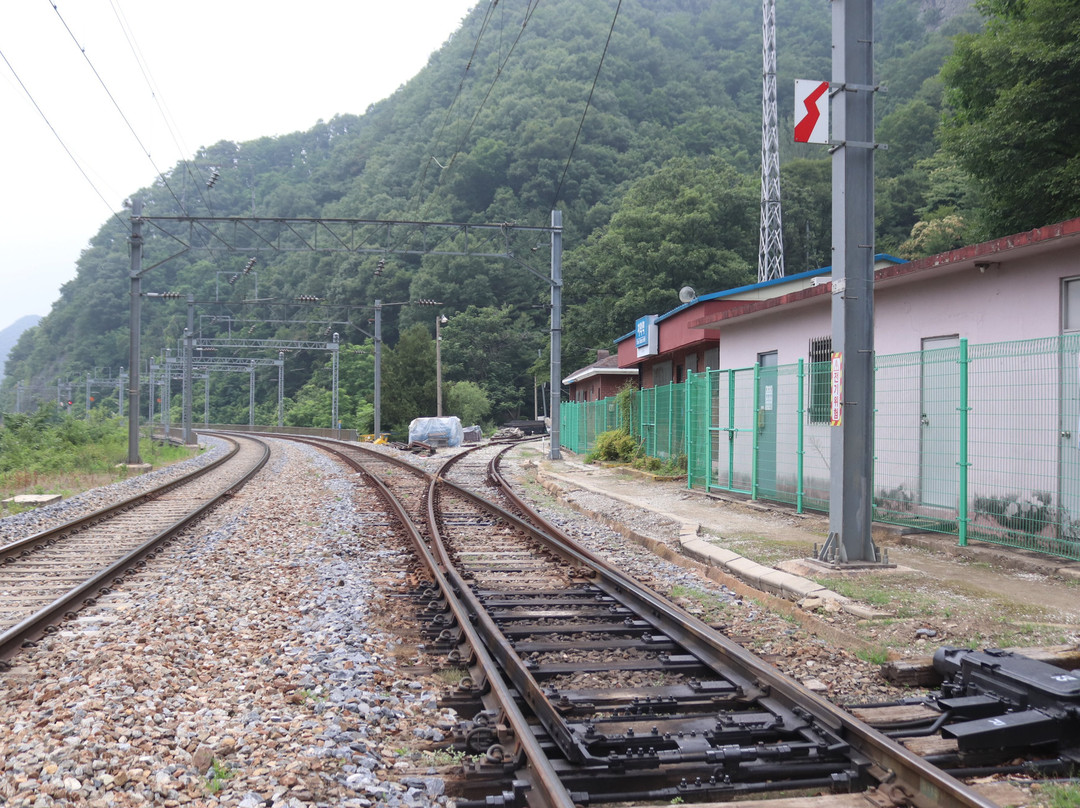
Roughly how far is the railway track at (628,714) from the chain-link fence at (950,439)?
4420mm

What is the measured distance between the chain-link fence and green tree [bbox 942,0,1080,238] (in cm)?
1269

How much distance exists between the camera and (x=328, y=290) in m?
67.1

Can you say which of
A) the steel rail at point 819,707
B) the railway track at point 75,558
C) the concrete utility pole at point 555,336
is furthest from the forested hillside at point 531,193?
the steel rail at point 819,707

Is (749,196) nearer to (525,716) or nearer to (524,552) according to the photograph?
(524,552)

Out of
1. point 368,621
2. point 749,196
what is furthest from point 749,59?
point 368,621

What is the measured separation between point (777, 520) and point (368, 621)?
24.2 ft

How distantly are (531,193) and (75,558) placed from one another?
66.7m

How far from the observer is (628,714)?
4594mm

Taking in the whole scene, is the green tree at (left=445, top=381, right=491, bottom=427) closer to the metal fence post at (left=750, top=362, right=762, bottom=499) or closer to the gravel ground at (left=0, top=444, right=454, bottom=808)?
the metal fence post at (left=750, top=362, right=762, bottom=499)

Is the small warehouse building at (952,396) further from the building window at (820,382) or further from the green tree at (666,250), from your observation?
the green tree at (666,250)

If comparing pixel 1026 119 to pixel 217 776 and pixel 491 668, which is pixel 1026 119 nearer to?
pixel 491 668

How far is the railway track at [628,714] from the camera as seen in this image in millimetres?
3662

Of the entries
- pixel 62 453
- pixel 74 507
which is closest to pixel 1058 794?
pixel 74 507

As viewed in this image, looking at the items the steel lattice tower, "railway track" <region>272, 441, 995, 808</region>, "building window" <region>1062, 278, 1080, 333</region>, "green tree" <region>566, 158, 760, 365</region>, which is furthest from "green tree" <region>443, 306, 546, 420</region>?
"railway track" <region>272, 441, 995, 808</region>
